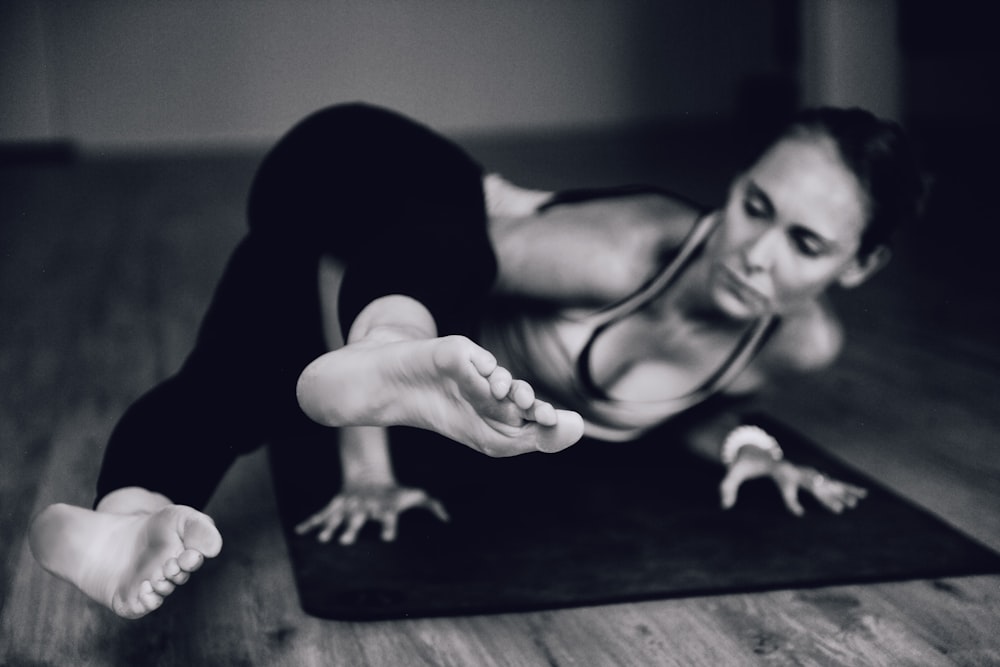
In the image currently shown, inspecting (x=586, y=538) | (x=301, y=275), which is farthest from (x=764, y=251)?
(x=301, y=275)

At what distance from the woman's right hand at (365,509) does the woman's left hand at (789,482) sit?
1.20ft

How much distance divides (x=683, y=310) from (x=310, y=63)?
5654 mm

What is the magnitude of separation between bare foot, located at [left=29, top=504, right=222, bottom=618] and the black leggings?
0.32ft

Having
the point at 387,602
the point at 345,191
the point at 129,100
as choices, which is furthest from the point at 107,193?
the point at 387,602

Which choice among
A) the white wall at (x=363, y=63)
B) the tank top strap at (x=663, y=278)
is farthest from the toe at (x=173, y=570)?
the white wall at (x=363, y=63)

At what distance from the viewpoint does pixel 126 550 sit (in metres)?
Result: 1.01

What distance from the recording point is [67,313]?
8.63ft

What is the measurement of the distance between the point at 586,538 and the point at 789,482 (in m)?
0.28

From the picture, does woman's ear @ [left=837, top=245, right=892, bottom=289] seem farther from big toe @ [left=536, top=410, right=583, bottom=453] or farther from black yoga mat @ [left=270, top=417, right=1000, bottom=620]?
big toe @ [left=536, top=410, right=583, bottom=453]

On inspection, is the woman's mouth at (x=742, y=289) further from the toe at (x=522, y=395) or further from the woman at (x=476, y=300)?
the toe at (x=522, y=395)

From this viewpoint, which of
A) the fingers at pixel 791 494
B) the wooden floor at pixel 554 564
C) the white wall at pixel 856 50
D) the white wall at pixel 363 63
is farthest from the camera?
the white wall at pixel 363 63

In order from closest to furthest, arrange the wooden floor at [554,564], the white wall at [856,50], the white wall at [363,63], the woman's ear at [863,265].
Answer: the wooden floor at [554,564], the woman's ear at [863,265], the white wall at [856,50], the white wall at [363,63]

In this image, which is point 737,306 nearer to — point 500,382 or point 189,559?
point 500,382

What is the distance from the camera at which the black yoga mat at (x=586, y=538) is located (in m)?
1.22
